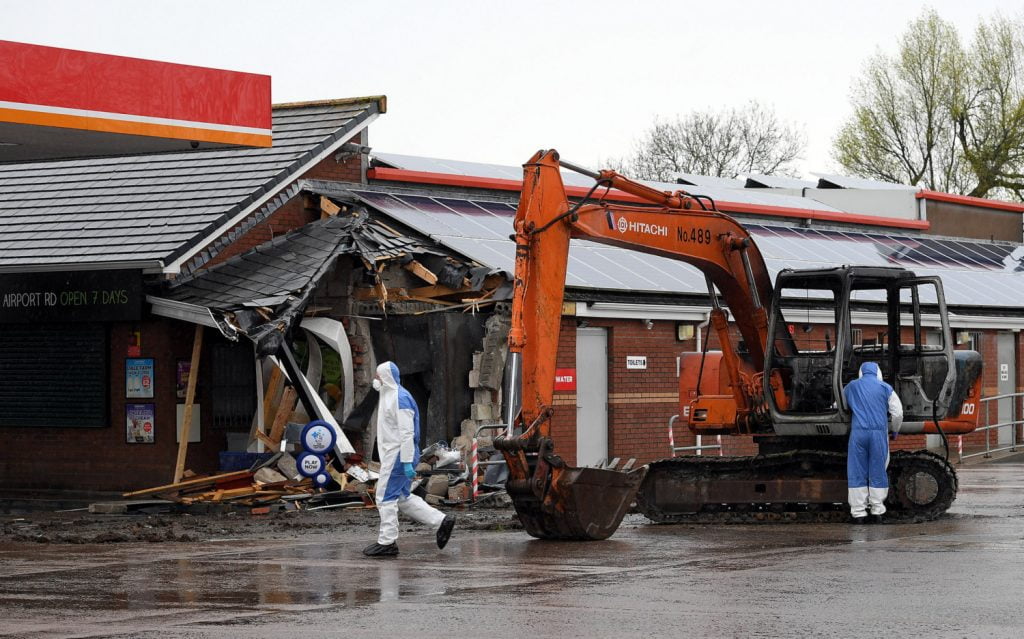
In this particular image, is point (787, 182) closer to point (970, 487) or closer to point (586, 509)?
point (970, 487)

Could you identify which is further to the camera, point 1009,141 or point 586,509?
point 1009,141

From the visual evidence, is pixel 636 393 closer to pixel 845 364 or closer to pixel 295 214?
pixel 295 214

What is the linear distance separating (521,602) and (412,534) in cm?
629

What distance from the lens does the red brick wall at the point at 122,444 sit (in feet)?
74.9

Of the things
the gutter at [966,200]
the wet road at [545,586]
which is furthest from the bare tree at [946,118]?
the wet road at [545,586]

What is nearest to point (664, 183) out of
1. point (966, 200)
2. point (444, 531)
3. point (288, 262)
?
point (966, 200)

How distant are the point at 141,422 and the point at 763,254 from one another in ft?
42.3

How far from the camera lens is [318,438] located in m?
20.7

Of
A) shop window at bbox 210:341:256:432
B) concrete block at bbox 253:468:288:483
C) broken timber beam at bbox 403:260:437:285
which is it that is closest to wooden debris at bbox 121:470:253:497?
concrete block at bbox 253:468:288:483

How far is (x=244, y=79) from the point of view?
752 inches

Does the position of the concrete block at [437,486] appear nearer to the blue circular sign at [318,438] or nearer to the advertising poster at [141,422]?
the blue circular sign at [318,438]

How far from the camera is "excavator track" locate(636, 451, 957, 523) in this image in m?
18.2

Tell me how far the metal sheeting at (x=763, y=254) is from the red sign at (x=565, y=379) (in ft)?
4.28

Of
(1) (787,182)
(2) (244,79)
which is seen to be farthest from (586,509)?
(1) (787,182)
